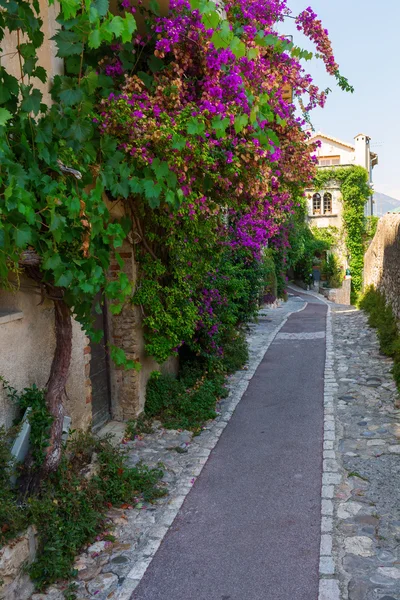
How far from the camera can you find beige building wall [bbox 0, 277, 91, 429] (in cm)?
407

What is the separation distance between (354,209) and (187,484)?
31.0m

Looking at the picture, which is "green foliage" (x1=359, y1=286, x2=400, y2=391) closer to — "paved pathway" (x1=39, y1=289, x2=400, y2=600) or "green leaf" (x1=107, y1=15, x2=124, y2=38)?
A: "paved pathway" (x1=39, y1=289, x2=400, y2=600)

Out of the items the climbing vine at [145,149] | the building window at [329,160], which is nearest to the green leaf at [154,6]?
the climbing vine at [145,149]

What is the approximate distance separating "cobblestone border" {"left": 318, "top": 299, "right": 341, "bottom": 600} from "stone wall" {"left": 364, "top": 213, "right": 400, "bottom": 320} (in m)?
3.50

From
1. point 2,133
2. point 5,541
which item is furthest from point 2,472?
point 2,133

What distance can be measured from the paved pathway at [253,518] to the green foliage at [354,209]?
90.3ft

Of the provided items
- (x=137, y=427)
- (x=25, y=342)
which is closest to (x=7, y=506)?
(x=25, y=342)

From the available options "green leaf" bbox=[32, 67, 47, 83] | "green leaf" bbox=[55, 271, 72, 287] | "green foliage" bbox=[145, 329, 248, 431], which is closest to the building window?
"green foliage" bbox=[145, 329, 248, 431]

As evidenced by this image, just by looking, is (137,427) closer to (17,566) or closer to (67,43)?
(17,566)

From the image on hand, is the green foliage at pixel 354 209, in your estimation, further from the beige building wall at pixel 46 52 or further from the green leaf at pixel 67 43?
the green leaf at pixel 67 43

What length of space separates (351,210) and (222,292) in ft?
88.7

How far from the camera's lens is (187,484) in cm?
508

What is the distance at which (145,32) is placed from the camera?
5914 millimetres

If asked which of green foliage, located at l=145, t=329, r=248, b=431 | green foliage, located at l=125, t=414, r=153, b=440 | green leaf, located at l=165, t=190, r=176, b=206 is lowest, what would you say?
green foliage, located at l=125, t=414, r=153, b=440
